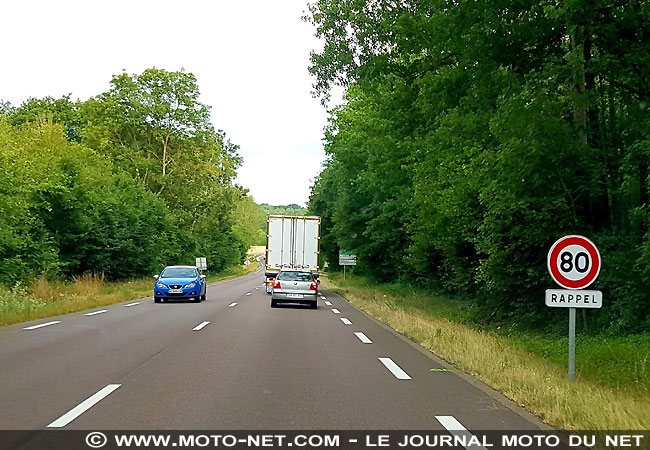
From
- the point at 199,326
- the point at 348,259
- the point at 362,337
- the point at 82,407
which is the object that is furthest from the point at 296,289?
the point at 348,259

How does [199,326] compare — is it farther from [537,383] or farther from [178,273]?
[178,273]

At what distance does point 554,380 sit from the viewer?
8586mm

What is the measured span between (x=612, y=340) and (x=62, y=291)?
2252 cm

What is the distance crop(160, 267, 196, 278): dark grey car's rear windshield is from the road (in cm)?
1223

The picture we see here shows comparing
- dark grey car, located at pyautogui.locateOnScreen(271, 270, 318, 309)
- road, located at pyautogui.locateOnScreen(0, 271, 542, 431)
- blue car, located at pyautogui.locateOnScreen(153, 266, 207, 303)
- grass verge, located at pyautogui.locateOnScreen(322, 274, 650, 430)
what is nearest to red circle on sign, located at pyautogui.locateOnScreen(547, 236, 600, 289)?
grass verge, located at pyautogui.locateOnScreen(322, 274, 650, 430)

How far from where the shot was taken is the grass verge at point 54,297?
1895 cm

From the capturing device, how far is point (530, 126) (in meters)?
13.0

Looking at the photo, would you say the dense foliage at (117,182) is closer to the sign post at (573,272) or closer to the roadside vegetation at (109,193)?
the roadside vegetation at (109,193)

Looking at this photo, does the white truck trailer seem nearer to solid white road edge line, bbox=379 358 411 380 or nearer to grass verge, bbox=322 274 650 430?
grass verge, bbox=322 274 650 430

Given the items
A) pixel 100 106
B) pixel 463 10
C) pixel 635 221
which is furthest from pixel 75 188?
pixel 635 221

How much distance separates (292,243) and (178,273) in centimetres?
696

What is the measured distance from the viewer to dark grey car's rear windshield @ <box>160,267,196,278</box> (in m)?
28.0

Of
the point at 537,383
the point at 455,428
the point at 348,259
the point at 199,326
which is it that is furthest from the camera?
the point at 348,259

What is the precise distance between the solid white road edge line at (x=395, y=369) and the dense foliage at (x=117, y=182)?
63.2ft
